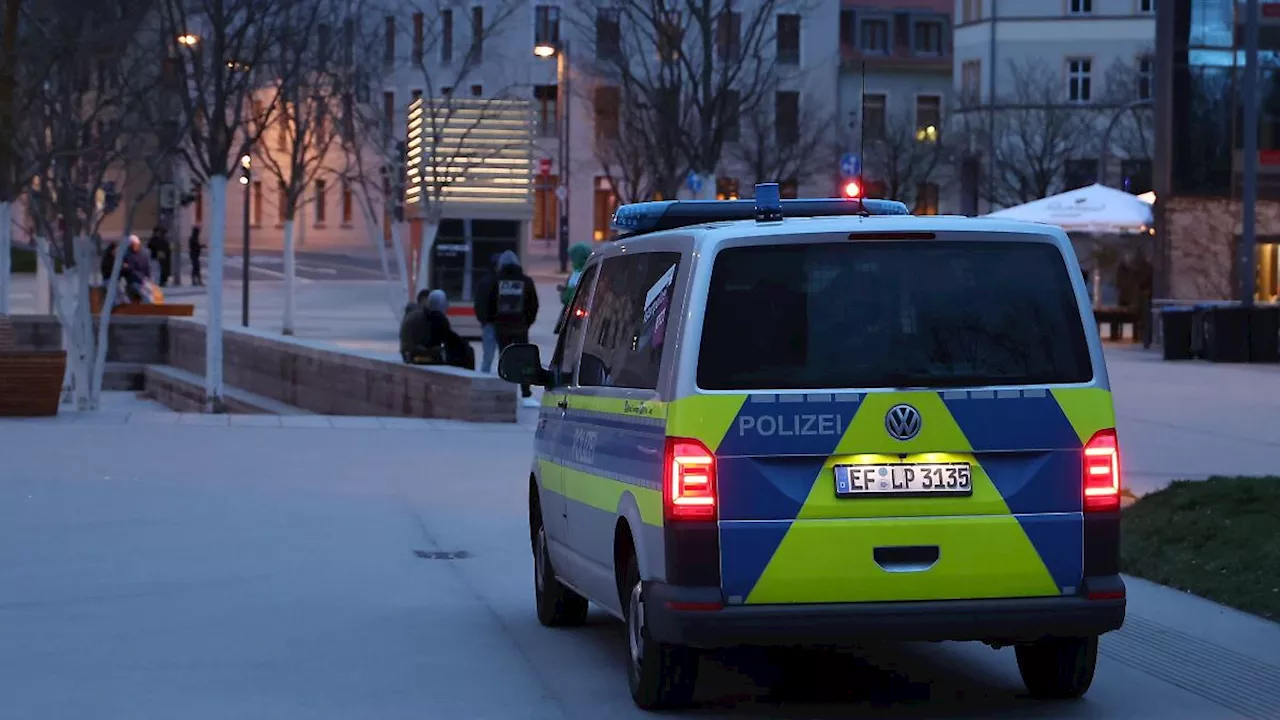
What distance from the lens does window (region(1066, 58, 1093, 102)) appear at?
84938 millimetres

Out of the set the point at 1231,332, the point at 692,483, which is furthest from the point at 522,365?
the point at 1231,332

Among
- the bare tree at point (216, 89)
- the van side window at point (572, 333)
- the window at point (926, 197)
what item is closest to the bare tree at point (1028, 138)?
the window at point (926, 197)

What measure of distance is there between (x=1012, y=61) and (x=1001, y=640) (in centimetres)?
7722

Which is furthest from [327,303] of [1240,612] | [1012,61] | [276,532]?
[1240,612]

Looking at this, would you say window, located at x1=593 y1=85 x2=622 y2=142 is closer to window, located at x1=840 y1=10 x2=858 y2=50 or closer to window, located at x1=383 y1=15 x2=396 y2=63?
window, located at x1=840 y1=10 x2=858 y2=50

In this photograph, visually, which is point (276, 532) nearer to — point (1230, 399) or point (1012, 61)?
point (1230, 399)

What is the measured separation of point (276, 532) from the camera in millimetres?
14180

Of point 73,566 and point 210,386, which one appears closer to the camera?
point 73,566

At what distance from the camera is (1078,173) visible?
257 feet

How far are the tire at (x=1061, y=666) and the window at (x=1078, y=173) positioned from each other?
2751 inches

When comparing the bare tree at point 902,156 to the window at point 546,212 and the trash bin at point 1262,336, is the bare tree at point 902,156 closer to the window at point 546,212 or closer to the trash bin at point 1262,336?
the window at point 546,212

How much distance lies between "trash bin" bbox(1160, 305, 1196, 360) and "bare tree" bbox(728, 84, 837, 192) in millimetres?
41453

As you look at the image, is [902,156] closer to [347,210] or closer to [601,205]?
[601,205]

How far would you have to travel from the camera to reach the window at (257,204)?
3908 inches
